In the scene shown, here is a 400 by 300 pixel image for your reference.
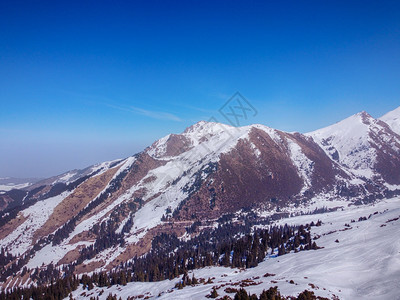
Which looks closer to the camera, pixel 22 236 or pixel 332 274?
pixel 332 274

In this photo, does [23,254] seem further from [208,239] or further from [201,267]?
[201,267]

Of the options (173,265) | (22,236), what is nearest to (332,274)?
(173,265)

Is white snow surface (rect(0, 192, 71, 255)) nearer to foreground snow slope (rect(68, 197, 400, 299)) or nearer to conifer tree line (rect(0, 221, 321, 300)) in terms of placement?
conifer tree line (rect(0, 221, 321, 300))

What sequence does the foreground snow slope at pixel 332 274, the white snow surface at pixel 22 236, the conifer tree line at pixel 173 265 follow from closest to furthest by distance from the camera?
1. the foreground snow slope at pixel 332 274
2. the conifer tree line at pixel 173 265
3. the white snow surface at pixel 22 236

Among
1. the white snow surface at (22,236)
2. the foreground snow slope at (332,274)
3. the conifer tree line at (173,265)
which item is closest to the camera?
the foreground snow slope at (332,274)

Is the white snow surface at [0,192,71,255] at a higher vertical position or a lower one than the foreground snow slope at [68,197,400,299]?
higher

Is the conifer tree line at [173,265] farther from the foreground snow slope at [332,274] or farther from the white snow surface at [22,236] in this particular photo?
the white snow surface at [22,236]

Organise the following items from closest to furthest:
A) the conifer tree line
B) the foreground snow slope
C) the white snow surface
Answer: the foreground snow slope
the conifer tree line
the white snow surface

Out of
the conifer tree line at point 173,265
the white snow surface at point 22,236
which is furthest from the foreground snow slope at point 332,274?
the white snow surface at point 22,236

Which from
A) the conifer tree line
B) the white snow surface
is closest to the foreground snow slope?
the conifer tree line

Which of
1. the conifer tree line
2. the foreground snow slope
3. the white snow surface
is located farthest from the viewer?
the white snow surface

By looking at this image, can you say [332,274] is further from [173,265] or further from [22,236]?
[22,236]

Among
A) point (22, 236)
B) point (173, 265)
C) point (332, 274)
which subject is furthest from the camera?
point (22, 236)

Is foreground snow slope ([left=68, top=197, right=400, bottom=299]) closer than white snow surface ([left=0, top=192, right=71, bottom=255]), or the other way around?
foreground snow slope ([left=68, top=197, right=400, bottom=299])
